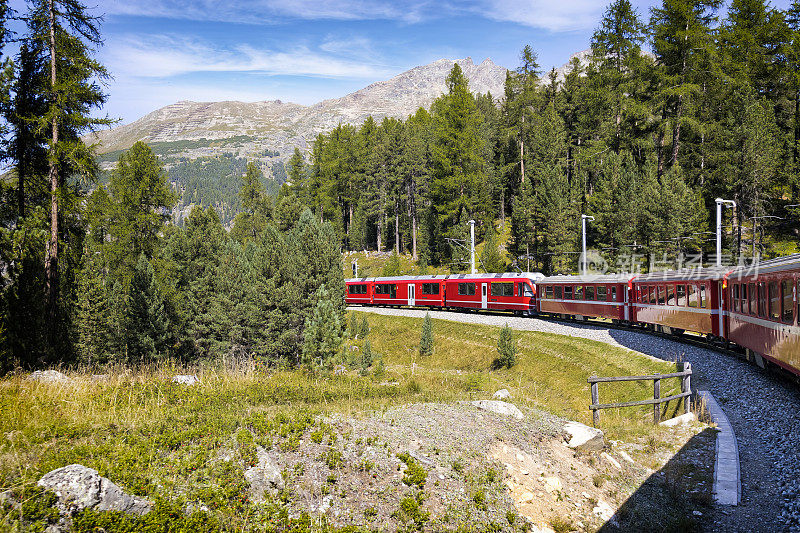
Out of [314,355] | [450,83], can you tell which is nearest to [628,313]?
[314,355]

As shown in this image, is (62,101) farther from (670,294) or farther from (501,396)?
(670,294)

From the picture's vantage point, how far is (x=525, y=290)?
3372 cm

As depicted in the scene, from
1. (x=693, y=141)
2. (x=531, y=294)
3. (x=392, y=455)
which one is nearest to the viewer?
(x=392, y=455)

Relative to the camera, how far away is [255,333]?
27016 millimetres

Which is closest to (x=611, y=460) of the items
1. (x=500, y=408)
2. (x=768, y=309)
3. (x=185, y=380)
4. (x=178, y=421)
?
(x=500, y=408)

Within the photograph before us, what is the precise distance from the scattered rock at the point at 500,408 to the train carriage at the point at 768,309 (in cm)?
658

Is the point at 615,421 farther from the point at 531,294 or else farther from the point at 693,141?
the point at 693,141

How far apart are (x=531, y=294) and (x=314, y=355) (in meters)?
21.6

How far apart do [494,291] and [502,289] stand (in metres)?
0.74

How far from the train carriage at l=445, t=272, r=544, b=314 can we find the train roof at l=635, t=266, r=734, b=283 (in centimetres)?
993

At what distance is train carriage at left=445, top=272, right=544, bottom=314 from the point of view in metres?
33.8

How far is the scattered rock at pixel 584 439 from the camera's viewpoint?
30.1 feet

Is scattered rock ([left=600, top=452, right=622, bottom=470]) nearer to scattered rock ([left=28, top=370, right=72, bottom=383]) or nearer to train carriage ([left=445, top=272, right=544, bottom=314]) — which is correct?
scattered rock ([left=28, top=370, right=72, bottom=383])

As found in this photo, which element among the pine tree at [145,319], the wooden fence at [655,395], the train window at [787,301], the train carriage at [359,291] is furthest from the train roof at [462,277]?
the wooden fence at [655,395]
